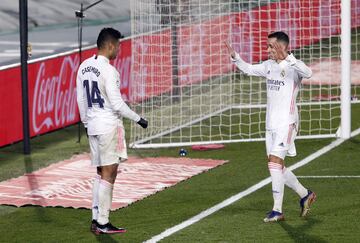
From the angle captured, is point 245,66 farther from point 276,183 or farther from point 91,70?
point 91,70

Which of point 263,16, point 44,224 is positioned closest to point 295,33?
point 263,16

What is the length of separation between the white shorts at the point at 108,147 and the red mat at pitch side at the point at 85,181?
1521mm

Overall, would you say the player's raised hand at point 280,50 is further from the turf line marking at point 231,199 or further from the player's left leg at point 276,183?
the turf line marking at point 231,199

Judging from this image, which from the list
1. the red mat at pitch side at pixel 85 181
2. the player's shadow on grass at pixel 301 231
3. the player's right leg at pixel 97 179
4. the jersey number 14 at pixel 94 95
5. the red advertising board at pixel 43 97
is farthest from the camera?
the red advertising board at pixel 43 97

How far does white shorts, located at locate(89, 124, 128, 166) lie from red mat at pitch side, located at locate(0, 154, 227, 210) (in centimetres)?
152

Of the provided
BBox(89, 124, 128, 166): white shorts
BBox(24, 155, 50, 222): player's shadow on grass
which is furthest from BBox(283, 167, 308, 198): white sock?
BBox(24, 155, 50, 222): player's shadow on grass

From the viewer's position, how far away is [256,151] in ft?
55.4

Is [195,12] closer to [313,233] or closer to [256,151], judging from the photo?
[256,151]

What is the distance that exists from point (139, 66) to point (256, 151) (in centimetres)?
273

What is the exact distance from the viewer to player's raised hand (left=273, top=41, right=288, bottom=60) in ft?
40.3

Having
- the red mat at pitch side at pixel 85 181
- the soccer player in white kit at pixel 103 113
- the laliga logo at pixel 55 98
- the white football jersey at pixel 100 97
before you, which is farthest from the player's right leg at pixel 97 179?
the laliga logo at pixel 55 98

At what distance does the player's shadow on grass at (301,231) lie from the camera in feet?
37.6

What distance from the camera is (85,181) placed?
1494cm

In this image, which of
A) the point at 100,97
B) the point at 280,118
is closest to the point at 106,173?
the point at 100,97
